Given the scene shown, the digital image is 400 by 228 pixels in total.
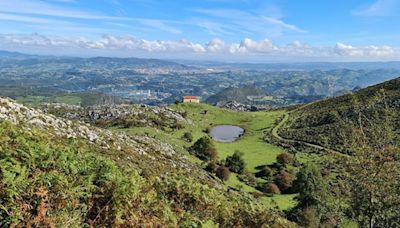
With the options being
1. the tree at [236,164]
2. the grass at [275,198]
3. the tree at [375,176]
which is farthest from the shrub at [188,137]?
the tree at [375,176]

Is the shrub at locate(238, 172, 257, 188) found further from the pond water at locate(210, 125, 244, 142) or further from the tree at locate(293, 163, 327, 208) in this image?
the pond water at locate(210, 125, 244, 142)

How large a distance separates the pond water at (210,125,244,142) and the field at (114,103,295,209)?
75.8 inches

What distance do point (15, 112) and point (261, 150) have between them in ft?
202

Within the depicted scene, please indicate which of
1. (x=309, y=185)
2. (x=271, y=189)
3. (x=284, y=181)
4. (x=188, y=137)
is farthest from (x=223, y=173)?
(x=188, y=137)

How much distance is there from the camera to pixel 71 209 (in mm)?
10078

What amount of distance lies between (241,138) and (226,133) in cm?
861

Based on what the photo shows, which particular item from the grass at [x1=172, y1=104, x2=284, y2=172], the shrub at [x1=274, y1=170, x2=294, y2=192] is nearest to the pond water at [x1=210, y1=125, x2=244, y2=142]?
the grass at [x1=172, y1=104, x2=284, y2=172]

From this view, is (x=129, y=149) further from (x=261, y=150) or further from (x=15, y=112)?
(x=261, y=150)

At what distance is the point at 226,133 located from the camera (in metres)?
108

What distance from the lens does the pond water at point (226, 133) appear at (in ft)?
326

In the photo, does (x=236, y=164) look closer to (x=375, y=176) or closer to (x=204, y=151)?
(x=204, y=151)

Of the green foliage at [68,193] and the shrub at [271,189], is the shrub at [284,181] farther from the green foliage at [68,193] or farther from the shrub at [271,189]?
the green foliage at [68,193]

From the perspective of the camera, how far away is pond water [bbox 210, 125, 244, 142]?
99.5 metres

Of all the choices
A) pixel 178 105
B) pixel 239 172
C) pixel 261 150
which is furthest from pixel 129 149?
pixel 178 105
